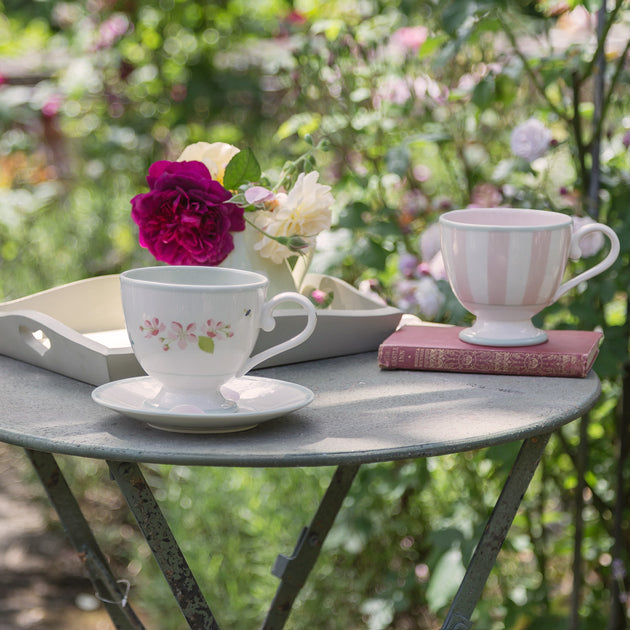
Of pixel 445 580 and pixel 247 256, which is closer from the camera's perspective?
pixel 247 256

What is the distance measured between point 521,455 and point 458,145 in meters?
1.08

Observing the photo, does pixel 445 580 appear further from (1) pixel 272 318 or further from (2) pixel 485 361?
(1) pixel 272 318

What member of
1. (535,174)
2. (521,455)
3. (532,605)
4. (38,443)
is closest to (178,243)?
(38,443)

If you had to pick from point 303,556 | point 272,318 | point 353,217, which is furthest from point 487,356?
point 353,217

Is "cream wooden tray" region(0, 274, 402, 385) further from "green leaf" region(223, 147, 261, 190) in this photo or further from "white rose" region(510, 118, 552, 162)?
"white rose" region(510, 118, 552, 162)

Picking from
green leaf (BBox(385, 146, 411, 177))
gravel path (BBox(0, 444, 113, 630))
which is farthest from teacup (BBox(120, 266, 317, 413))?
gravel path (BBox(0, 444, 113, 630))

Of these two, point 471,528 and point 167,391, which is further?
point 471,528

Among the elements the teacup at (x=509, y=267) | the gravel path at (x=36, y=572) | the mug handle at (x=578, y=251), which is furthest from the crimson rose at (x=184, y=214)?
the gravel path at (x=36, y=572)

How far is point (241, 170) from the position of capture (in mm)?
A: 1101

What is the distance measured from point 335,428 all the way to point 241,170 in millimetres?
380

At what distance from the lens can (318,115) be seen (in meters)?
2.07

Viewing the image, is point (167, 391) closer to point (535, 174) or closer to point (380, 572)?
point (535, 174)

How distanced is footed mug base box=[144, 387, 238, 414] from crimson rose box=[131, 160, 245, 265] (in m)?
0.24

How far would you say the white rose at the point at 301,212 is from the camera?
1.11 meters
